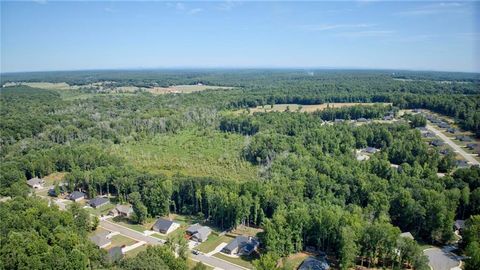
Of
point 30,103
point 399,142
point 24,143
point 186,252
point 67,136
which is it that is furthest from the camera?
point 30,103

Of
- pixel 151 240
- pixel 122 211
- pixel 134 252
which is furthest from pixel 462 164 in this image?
pixel 122 211

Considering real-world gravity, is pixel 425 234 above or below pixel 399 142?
below

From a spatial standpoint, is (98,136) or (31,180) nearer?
(31,180)

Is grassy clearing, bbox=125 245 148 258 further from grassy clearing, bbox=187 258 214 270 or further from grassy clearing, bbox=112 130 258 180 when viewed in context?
grassy clearing, bbox=112 130 258 180

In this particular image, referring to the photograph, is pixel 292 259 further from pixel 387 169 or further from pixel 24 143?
pixel 24 143

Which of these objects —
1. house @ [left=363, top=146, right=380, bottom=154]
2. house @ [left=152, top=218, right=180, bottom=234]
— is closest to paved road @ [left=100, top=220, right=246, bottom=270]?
house @ [left=152, top=218, right=180, bottom=234]

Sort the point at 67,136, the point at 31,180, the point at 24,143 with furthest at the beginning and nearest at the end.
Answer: the point at 67,136, the point at 24,143, the point at 31,180

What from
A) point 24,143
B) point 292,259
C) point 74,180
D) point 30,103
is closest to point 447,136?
point 292,259

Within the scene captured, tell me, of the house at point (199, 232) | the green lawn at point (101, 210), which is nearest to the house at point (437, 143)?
the house at point (199, 232)

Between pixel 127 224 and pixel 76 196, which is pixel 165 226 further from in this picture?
pixel 76 196
